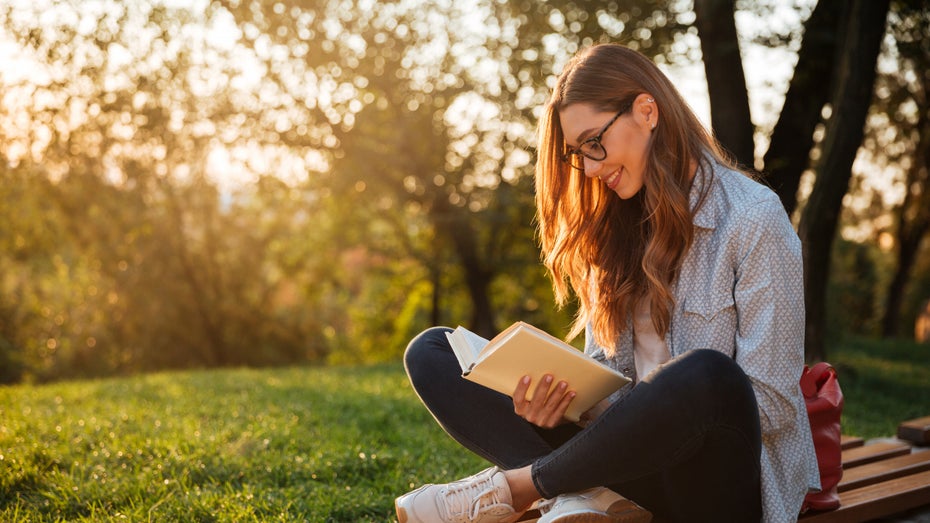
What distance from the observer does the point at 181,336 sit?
1141cm

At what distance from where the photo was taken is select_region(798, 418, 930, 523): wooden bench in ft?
8.00

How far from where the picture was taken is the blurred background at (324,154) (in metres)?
6.24

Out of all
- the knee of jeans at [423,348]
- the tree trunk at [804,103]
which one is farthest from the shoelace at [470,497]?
the tree trunk at [804,103]

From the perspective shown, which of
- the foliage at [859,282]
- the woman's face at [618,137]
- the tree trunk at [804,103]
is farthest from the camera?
the foliage at [859,282]

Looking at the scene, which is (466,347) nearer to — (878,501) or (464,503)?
(464,503)

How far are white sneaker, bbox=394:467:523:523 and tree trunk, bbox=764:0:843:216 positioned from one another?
14.8 feet

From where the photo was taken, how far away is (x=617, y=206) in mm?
2664

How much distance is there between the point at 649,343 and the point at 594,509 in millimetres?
571

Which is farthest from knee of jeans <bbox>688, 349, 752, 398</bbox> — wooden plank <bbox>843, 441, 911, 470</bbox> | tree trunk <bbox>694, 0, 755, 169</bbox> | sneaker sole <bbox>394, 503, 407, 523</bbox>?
tree trunk <bbox>694, 0, 755, 169</bbox>

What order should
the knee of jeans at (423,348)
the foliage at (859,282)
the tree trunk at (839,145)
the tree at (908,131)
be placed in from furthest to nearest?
the foliage at (859,282), the tree at (908,131), the tree trunk at (839,145), the knee of jeans at (423,348)

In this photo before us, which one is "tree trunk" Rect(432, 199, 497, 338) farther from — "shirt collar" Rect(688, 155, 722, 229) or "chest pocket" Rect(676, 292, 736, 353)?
"chest pocket" Rect(676, 292, 736, 353)

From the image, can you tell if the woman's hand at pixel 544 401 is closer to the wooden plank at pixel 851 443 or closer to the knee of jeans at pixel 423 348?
the knee of jeans at pixel 423 348

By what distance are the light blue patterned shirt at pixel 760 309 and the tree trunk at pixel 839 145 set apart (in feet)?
12.0

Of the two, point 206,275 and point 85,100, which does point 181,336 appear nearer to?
point 206,275
